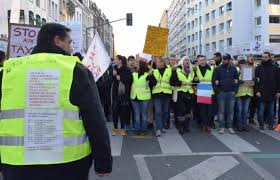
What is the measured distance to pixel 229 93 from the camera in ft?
38.6

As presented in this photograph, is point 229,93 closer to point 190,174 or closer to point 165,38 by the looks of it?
point 165,38

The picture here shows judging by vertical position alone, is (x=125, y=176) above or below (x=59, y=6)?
below

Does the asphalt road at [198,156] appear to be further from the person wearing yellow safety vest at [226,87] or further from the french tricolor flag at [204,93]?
the french tricolor flag at [204,93]

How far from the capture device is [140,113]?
1155 centimetres

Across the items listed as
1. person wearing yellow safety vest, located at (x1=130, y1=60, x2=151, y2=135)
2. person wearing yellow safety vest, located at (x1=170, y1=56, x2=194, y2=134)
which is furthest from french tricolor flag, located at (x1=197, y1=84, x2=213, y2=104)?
person wearing yellow safety vest, located at (x1=130, y1=60, x2=151, y2=135)

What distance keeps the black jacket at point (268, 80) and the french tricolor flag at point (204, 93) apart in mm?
1315

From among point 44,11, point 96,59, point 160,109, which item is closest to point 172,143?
point 160,109

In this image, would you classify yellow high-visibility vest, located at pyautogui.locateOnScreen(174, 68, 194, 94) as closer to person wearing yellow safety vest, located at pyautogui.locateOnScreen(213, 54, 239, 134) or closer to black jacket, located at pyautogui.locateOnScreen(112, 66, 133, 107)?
person wearing yellow safety vest, located at pyautogui.locateOnScreen(213, 54, 239, 134)

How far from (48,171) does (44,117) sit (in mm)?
367

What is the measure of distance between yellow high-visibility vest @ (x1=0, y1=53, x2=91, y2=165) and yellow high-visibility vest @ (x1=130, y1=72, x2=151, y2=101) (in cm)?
797

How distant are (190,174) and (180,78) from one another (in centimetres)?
449

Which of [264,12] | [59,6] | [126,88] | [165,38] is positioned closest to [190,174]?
[126,88]

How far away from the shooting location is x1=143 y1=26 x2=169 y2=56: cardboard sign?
11.9 metres

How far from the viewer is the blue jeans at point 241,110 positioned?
1208 cm
